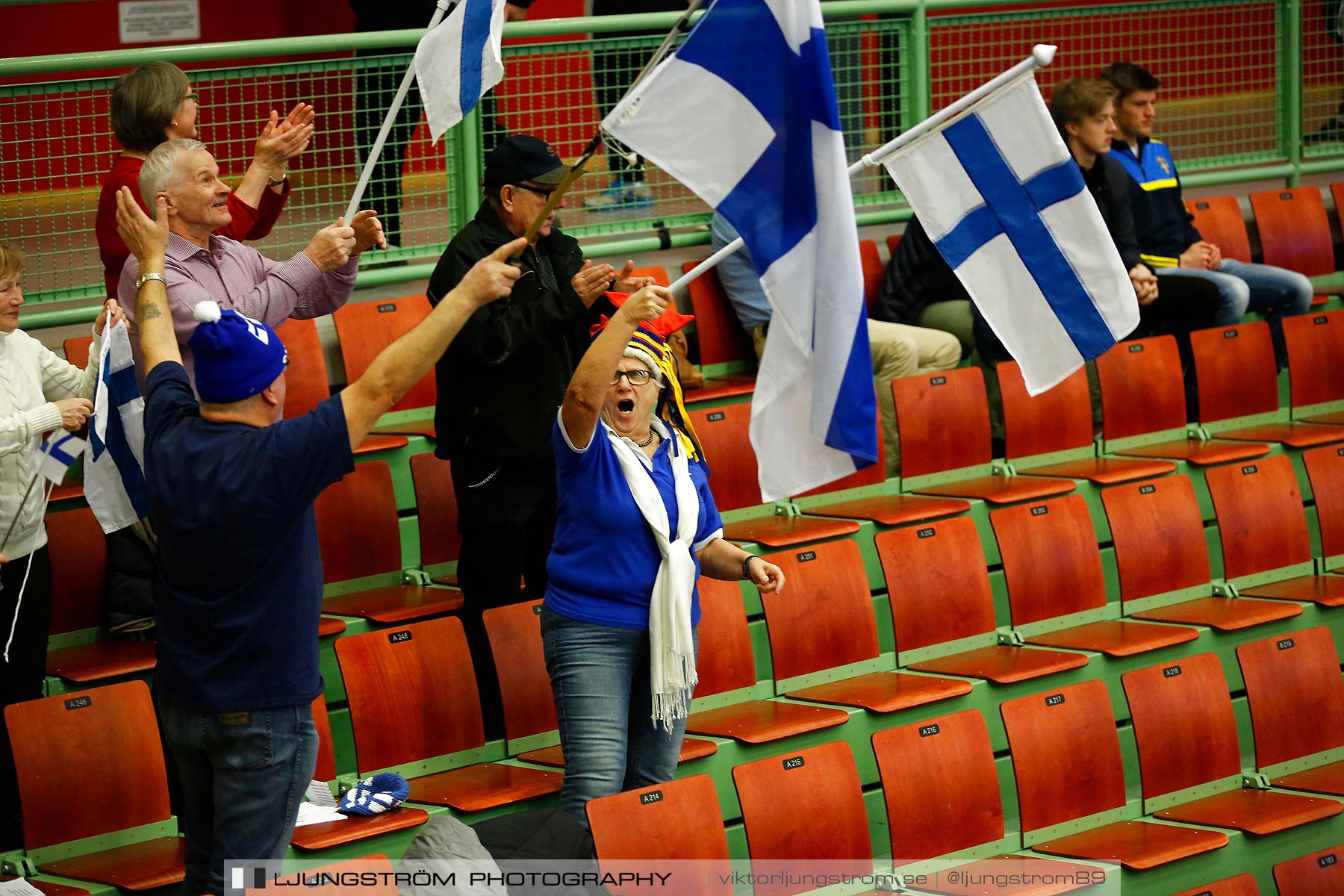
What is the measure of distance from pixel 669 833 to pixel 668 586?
21.0 inches

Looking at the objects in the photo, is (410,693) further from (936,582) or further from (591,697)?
(936,582)

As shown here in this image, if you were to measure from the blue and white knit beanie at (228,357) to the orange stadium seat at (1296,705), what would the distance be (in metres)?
3.37

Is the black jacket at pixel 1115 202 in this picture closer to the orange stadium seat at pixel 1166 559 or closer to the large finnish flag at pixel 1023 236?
the orange stadium seat at pixel 1166 559

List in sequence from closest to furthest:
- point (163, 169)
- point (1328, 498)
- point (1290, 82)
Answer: point (163, 169) → point (1328, 498) → point (1290, 82)

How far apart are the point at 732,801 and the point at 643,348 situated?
4.44ft

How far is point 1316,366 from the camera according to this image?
7031 mm

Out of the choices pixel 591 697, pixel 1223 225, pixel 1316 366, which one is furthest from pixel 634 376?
pixel 1223 225

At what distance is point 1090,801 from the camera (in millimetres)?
4812

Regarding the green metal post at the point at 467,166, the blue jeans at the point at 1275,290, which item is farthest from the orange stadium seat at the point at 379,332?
the blue jeans at the point at 1275,290

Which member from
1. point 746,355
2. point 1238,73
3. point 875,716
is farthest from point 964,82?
point 875,716

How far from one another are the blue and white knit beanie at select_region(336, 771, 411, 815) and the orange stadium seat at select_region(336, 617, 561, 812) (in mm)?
122

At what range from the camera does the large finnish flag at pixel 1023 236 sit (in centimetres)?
381

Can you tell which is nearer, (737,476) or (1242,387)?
(737,476)

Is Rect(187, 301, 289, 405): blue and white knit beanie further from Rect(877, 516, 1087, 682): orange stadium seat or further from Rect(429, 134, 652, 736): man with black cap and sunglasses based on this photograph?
Rect(877, 516, 1087, 682): orange stadium seat
